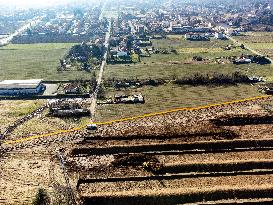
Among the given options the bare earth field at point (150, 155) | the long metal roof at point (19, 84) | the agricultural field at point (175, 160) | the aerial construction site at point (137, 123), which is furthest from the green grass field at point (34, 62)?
the agricultural field at point (175, 160)

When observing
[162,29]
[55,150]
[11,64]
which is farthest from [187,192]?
[162,29]

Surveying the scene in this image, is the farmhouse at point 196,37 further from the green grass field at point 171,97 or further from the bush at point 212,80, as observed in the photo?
the green grass field at point 171,97

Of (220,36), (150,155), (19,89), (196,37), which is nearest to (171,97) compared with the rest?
(150,155)

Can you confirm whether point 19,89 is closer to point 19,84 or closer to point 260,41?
point 19,84

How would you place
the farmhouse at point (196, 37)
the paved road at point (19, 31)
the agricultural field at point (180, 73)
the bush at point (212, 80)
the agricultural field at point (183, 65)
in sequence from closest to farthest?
the agricultural field at point (180, 73) < the bush at point (212, 80) < the agricultural field at point (183, 65) < the farmhouse at point (196, 37) < the paved road at point (19, 31)

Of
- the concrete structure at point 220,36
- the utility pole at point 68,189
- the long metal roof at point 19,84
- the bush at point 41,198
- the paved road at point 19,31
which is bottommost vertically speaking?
the paved road at point 19,31
